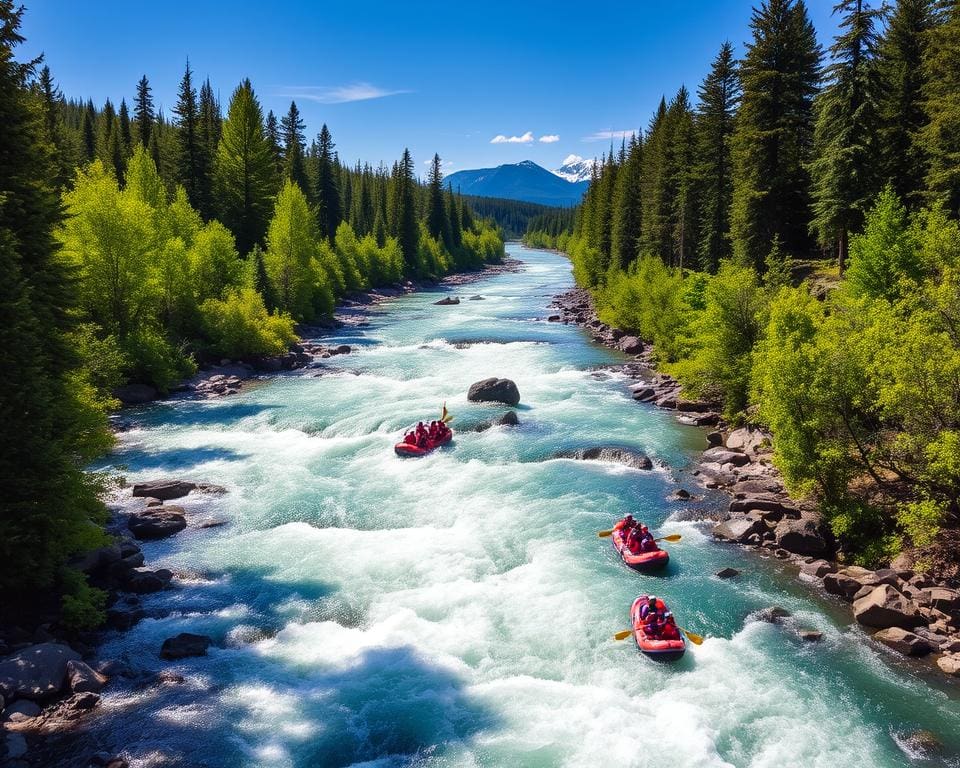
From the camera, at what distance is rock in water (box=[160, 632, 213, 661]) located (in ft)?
48.2

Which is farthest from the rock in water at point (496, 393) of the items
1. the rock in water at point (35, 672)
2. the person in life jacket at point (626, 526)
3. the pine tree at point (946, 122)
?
the rock in water at point (35, 672)

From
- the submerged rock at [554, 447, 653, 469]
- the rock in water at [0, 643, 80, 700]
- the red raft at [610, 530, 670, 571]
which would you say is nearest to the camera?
the rock in water at [0, 643, 80, 700]

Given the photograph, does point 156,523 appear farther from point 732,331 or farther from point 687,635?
point 732,331

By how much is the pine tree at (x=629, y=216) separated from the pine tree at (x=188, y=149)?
4362cm

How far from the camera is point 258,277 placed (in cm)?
4991

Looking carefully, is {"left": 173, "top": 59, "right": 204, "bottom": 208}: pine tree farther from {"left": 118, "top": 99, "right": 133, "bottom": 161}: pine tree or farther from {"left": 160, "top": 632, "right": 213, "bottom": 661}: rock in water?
{"left": 160, "top": 632, "right": 213, "bottom": 661}: rock in water

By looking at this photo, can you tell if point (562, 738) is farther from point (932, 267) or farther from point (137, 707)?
point (932, 267)

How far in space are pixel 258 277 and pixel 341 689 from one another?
1638 inches

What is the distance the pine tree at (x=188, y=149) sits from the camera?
6116 centimetres

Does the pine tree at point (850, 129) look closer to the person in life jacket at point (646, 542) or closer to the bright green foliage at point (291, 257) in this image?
the person in life jacket at point (646, 542)

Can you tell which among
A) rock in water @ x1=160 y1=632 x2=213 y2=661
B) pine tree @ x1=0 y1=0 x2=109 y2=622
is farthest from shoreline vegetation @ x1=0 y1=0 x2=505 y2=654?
rock in water @ x1=160 y1=632 x2=213 y2=661

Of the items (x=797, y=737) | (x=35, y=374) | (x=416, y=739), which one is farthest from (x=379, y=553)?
(x=797, y=737)

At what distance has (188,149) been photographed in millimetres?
61438

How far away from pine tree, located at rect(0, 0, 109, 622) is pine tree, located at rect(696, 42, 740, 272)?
42.1 metres
